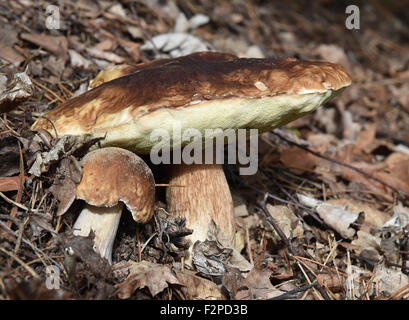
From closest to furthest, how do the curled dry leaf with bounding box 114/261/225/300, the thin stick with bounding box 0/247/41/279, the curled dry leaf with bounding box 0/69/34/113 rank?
the thin stick with bounding box 0/247/41/279, the curled dry leaf with bounding box 114/261/225/300, the curled dry leaf with bounding box 0/69/34/113

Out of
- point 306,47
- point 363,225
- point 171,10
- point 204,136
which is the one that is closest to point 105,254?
point 204,136

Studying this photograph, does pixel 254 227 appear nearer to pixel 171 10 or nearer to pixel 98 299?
pixel 98 299

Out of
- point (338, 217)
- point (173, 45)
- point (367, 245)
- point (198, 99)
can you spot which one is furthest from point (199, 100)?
point (173, 45)

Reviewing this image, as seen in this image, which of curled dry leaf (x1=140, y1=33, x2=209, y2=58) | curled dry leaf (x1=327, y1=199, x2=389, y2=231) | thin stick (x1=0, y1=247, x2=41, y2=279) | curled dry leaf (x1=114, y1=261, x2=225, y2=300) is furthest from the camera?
curled dry leaf (x1=140, y1=33, x2=209, y2=58)

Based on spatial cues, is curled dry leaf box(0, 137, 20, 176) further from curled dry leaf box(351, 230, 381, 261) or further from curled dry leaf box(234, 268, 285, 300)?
curled dry leaf box(351, 230, 381, 261)

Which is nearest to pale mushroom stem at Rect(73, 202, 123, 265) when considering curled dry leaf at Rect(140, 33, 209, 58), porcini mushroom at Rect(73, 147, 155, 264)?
porcini mushroom at Rect(73, 147, 155, 264)

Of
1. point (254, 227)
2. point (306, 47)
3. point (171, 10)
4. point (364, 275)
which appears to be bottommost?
point (364, 275)

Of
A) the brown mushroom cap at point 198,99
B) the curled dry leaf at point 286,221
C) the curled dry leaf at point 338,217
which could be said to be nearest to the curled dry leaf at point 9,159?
the brown mushroom cap at point 198,99
